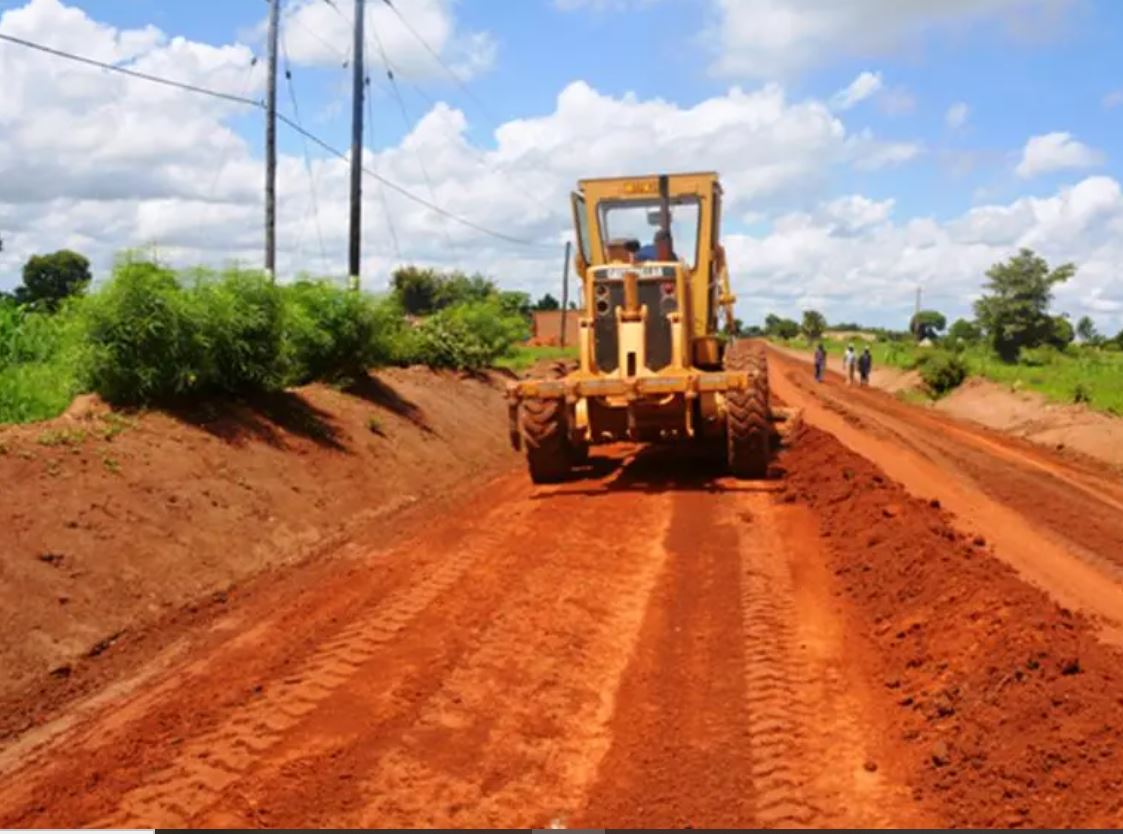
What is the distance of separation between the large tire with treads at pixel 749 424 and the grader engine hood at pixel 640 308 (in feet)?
3.31

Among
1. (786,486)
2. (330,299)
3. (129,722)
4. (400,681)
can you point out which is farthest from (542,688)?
(330,299)

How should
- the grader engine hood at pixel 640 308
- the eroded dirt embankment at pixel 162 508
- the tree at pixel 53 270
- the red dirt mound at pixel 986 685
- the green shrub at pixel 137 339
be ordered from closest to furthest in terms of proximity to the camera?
the red dirt mound at pixel 986 685 < the eroded dirt embankment at pixel 162 508 < the green shrub at pixel 137 339 < the grader engine hood at pixel 640 308 < the tree at pixel 53 270

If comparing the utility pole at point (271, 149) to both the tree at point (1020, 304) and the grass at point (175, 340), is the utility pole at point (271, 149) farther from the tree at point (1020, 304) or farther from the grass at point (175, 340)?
the tree at point (1020, 304)

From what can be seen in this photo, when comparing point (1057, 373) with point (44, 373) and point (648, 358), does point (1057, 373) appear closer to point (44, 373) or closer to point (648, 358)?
point (648, 358)

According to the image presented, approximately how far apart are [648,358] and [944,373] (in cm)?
3177

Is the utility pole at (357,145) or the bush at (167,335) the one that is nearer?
the bush at (167,335)

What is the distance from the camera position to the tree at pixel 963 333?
2427 inches

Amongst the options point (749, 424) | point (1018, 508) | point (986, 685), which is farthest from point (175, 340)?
point (1018, 508)

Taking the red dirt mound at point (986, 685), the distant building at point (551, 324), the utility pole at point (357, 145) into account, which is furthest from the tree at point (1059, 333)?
the red dirt mound at point (986, 685)

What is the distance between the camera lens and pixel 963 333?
71.9 metres

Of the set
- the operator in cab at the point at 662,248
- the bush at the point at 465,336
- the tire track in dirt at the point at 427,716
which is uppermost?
the operator in cab at the point at 662,248

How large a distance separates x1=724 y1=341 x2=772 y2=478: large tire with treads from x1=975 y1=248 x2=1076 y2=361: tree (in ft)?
132

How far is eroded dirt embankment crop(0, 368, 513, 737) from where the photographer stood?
8180 millimetres

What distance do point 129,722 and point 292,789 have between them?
1736 millimetres
